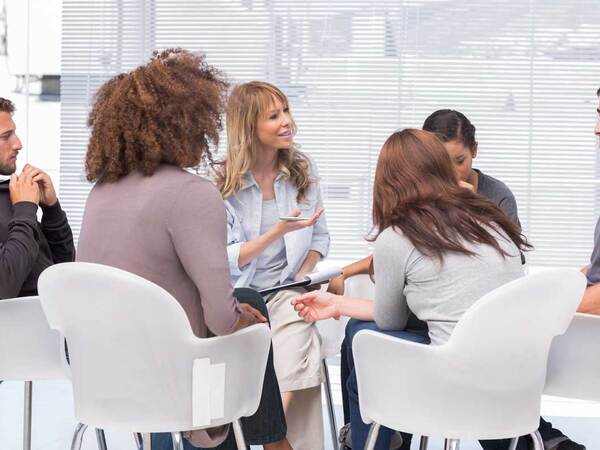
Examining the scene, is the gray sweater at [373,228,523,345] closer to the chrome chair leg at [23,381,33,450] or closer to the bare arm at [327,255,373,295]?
the bare arm at [327,255,373,295]

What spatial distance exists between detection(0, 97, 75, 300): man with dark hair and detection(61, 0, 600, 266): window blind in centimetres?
218

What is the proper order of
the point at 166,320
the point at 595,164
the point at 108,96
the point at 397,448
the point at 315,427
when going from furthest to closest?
the point at 595,164 → the point at 315,427 → the point at 397,448 → the point at 108,96 → the point at 166,320

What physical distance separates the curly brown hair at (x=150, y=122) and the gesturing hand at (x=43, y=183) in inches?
24.9

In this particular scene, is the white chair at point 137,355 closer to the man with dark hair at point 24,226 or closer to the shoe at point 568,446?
the man with dark hair at point 24,226

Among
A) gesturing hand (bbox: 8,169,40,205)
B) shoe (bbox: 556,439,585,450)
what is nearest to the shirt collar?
gesturing hand (bbox: 8,169,40,205)

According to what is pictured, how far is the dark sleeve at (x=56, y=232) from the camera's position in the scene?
3100 mm

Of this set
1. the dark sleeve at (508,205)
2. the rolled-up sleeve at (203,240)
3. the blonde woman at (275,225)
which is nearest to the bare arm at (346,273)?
the blonde woman at (275,225)

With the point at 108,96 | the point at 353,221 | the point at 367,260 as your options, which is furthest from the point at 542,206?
the point at 108,96

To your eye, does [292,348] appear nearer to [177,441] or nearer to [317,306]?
[317,306]

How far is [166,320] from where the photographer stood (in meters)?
2.14

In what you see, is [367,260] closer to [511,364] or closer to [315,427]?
[315,427]

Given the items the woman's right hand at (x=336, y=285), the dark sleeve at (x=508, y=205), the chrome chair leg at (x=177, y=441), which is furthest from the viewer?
the dark sleeve at (x=508, y=205)

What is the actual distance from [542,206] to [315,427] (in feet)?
7.41

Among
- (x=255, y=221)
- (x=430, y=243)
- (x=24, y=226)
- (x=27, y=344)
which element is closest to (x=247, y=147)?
(x=255, y=221)
